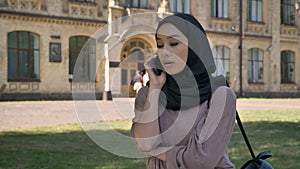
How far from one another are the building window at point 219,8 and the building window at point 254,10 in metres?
2.14

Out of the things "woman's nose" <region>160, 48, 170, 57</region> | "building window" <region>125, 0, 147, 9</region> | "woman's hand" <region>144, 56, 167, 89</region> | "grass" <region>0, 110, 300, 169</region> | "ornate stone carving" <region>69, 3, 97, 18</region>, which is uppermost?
"building window" <region>125, 0, 147, 9</region>

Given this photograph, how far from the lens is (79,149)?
7680 millimetres

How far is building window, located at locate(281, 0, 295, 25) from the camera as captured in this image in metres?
35.1

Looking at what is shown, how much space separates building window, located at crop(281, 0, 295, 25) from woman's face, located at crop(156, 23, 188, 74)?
34.9m

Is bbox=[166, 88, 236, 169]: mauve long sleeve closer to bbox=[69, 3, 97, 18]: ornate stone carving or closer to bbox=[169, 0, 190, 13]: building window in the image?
bbox=[69, 3, 97, 18]: ornate stone carving

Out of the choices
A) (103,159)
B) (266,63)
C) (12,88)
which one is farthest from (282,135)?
(266,63)

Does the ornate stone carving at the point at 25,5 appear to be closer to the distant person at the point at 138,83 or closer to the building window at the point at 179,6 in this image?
the building window at the point at 179,6

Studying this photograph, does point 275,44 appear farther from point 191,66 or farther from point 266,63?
point 191,66

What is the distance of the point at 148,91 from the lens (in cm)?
→ 192

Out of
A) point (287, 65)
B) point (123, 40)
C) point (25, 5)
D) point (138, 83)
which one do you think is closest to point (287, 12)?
point (287, 65)

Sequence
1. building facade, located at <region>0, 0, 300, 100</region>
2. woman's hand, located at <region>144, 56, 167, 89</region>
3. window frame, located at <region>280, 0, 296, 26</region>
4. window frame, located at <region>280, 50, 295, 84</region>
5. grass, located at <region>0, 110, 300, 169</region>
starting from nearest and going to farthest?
woman's hand, located at <region>144, 56, 167, 89</region> < grass, located at <region>0, 110, 300, 169</region> < building facade, located at <region>0, 0, 300, 100</region> < window frame, located at <region>280, 50, 295, 84</region> < window frame, located at <region>280, 0, 296, 26</region>

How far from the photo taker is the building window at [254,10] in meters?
33.3

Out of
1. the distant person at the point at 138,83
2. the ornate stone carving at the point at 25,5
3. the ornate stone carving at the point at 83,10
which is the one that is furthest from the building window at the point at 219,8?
the distant person at the point at 138,83

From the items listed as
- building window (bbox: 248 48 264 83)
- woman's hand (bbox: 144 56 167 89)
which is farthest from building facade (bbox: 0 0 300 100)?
woman's hand (bbox: 144 56 167 89)
